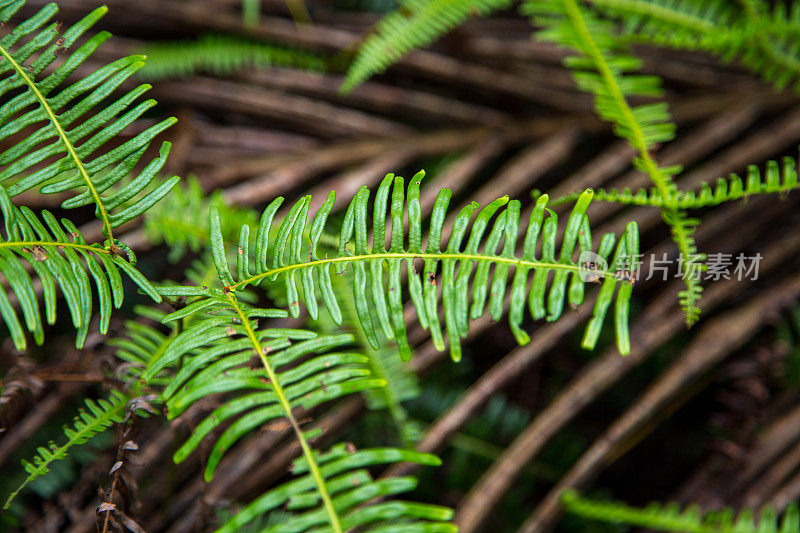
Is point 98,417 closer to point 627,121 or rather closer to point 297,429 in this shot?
point 297,429

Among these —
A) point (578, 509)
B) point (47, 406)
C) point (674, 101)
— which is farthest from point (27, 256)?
Result: point (674, 101)

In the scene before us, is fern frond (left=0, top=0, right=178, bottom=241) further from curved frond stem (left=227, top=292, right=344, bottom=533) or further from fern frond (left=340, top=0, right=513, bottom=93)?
fern frond (left=340, top=0, right=513, bottom=93)

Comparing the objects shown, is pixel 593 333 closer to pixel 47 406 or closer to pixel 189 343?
pixel 189 343

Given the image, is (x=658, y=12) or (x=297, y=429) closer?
(x=297, y=429)

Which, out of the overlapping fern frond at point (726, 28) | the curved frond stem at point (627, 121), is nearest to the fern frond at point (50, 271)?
the curved frond stem at point (627, 121)

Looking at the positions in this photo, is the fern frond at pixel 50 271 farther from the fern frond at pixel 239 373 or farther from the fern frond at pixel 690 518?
the fern frond at pixel 690 518

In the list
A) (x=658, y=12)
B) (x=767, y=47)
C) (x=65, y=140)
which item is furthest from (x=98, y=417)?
(x=767, y=47)
